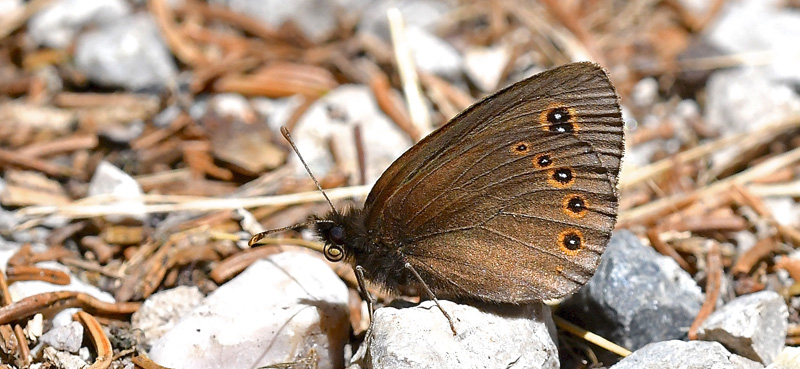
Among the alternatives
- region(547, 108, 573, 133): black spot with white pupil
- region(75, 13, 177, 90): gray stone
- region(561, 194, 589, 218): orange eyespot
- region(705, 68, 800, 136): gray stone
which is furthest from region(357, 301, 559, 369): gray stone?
region(75, 13, 177, 90): gray stone

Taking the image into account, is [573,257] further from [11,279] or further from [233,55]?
[233,55]

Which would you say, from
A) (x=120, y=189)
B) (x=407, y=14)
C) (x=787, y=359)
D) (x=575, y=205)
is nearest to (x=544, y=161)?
(x=575, y=205)

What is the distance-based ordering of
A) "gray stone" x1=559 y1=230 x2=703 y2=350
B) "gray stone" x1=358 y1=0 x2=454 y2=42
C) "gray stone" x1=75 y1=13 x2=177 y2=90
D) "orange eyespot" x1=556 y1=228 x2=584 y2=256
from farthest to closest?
"gray stone" x1=358 y1=0 x2=454 y2=42 → "gray stone" x1=75 y1=13 x2=177 y2=90 → "gray stone" x1=559 y1=230 x2=703 y2=350 → "orange eyespot" x1=556 y1=228 x2=584 y2=256

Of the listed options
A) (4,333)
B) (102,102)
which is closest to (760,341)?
(4,333)

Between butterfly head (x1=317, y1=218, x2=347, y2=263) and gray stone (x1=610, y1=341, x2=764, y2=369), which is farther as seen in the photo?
butterfly head (x1=317, y1=218, x2=347, y2=263)

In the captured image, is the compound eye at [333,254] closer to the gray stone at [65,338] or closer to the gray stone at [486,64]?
the gray stone at [65,338]

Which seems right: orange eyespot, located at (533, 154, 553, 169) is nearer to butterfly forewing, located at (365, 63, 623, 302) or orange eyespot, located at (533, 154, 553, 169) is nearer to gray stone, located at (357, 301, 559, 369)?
butterfly forewing, located at (365, 63, 623, 302)
